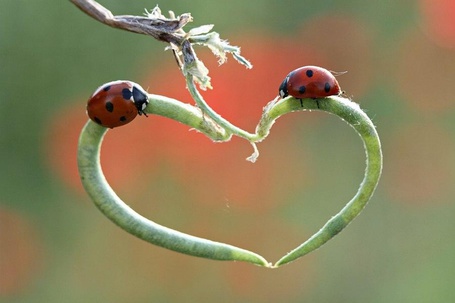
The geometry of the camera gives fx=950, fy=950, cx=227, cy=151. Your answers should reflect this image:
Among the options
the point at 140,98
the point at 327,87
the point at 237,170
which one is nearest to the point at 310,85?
the point at 327,87

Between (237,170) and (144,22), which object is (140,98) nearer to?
(144,22)

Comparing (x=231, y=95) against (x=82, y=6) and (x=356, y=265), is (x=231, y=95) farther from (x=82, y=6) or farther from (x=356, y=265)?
(x=82, y=6)

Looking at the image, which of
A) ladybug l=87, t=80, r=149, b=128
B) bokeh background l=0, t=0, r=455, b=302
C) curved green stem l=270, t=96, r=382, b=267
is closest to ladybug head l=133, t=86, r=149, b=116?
ladybug l=87, t=80, r=149, b=128

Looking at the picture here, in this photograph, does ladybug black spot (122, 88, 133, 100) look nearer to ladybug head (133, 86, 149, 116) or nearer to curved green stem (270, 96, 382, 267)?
ladybug head (133, 86, 149, 116)

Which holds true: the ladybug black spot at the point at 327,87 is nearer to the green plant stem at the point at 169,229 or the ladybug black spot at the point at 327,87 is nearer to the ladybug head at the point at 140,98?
the green plant stem at the point at 169,229

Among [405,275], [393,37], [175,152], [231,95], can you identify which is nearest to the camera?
[231,95]

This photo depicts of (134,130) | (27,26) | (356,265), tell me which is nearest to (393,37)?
(356,265)

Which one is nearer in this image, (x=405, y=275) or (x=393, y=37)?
(x=405, y=275)
